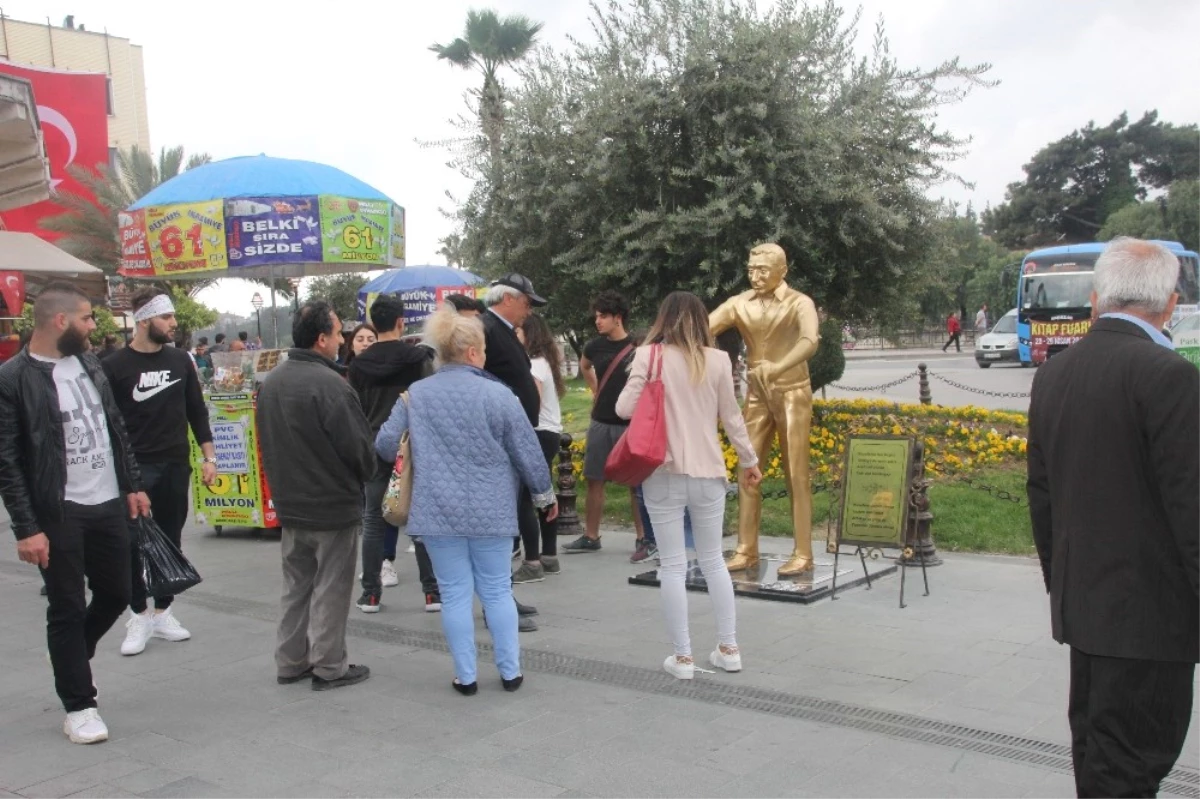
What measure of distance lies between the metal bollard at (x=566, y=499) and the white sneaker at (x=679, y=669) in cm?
420

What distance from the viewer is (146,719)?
16.4 ft

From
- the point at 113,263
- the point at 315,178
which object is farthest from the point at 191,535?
the point at 113,263

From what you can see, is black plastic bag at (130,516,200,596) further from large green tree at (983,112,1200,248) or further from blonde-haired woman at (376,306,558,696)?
large green tree at (983,112,1200,248)

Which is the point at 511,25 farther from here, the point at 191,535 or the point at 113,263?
the point at 191,535

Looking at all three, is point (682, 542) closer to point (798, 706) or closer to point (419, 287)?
point (798, 706)

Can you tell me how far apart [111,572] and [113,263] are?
32.4 m

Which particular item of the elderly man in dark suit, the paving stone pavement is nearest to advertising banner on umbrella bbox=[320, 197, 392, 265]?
the paving stone pavement

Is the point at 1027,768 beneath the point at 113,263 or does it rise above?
beneath

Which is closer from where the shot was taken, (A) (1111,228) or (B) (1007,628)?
(B) (1007,628)

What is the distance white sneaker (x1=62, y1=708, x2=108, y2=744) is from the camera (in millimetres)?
4668

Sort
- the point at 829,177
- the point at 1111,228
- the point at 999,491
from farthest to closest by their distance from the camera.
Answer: the point at 1111,228, the point at 829,177, the point at 999,491

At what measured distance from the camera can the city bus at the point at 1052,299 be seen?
28.6 meters

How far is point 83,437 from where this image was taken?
16.1ft

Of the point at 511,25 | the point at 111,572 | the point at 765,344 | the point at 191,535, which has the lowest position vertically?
the point at 191,535
